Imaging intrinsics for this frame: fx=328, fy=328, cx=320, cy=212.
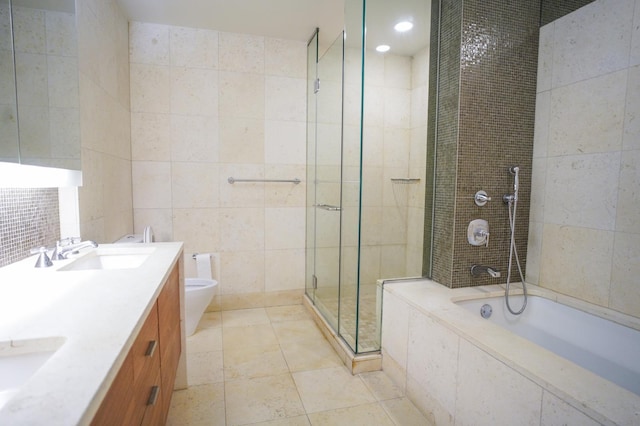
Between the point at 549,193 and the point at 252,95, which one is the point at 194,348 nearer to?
the point at 252,95

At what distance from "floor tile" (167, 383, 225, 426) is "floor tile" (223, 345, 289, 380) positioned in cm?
15

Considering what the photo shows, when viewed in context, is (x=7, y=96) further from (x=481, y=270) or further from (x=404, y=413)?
(x=481, y=270)

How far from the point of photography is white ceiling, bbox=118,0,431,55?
195cm

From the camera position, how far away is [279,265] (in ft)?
10.2

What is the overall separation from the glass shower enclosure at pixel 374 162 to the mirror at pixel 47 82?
58.5 inches

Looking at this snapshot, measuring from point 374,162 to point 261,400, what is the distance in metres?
1.50

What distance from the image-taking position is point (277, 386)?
6.24 ft

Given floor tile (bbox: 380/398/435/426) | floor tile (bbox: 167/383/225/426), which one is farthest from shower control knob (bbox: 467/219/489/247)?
floor tile (bbox: 167/383/225/426)

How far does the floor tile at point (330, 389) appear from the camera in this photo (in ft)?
5.76

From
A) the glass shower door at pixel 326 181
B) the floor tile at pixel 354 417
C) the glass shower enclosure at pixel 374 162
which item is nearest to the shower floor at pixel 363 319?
the glass shower enclosure at pixel 374 162

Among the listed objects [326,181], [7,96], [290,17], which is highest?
[290,17]

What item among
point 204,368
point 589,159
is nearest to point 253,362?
point 204,368

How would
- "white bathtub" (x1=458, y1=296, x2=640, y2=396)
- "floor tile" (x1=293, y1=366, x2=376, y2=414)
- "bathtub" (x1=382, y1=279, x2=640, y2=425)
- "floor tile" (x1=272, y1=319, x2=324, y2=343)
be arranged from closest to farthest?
1. "bathtub" (x1=382, y1=279, x2=640, y2=425)
2. "white bathtub" (x1=458, y1=296, x2=640, y2=396)
3. "floor tile" (x1=293, y1=366, x2=376, y2=414)
4. "floor tile" (x1=272, y1=319, x2=324, y2=343)

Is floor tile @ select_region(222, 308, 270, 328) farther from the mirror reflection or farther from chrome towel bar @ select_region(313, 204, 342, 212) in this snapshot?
the mirror reflection
